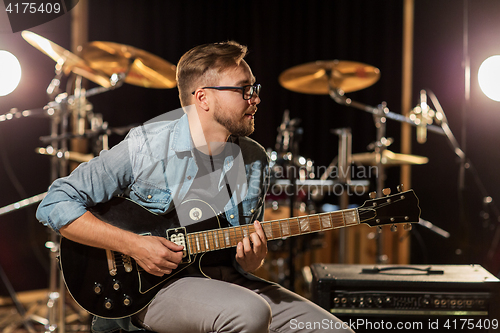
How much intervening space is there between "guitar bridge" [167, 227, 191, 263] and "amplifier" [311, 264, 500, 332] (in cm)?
66

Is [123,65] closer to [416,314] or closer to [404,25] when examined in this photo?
→ [416,314]

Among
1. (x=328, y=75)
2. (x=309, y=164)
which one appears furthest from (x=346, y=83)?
(x=309, y=164)

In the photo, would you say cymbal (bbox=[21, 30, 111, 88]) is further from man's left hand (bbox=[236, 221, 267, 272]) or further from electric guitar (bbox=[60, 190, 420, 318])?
man's left hand (bbox=[236, 221, 267, 272])

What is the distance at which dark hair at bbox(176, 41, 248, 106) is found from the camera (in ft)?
5.74

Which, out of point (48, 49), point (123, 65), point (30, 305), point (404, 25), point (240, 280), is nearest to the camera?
point (240, 280)

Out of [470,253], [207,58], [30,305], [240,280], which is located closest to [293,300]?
[240,280]

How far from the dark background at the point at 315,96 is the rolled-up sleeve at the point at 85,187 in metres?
1.56

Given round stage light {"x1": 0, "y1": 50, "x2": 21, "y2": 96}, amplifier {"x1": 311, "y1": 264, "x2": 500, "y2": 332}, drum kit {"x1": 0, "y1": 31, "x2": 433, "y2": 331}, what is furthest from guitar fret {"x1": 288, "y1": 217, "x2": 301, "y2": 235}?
round stage light {"x1": 0, "y1": 50, "x2": 21, "y2": 96}

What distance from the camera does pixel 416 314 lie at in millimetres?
1757

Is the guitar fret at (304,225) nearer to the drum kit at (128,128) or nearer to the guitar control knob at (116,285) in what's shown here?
the guitar control knob at (116,285)

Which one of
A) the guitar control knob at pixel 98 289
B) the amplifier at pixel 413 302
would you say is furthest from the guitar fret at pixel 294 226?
the guitar control knob at pixel 98 289

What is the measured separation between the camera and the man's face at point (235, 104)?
68.3 inches

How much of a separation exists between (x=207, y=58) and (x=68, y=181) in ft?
2.60

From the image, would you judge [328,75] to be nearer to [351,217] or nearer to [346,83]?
[346,83]
